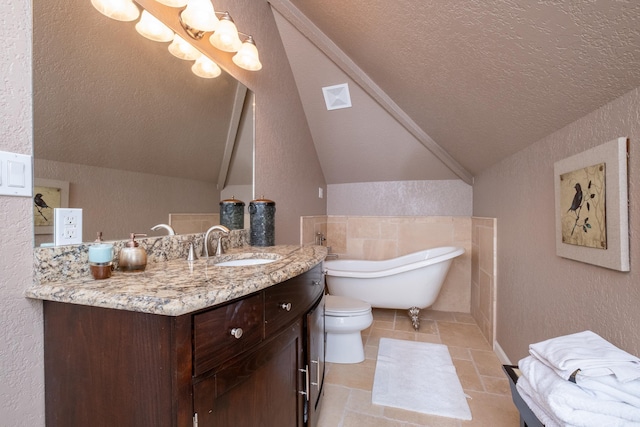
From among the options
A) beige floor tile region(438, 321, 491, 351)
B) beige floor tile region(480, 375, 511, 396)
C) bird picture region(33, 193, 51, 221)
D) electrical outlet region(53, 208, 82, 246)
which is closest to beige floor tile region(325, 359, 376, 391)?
beige floor tile region(480, 375, 511, 396)

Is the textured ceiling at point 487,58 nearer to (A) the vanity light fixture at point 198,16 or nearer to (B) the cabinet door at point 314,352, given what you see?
(A) the vanity light fixture at point 198,16

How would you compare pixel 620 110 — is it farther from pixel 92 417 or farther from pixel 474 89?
pixel 92 417

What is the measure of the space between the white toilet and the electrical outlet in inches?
57.9

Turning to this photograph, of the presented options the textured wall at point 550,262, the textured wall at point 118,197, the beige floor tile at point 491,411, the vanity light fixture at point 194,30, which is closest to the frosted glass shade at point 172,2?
the vanity light fixture at point 194,30

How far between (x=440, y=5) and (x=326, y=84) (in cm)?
129

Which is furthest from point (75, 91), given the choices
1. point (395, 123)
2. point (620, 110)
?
point (395, 123)

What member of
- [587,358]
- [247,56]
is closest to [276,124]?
[247,56]

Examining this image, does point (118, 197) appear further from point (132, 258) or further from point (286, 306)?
point (286, 306)

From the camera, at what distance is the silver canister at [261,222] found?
1.67m

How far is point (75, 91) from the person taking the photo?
925 mm

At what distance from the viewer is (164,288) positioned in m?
0.73

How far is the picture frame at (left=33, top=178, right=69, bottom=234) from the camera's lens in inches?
31.3

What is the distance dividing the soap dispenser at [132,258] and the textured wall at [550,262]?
161cm

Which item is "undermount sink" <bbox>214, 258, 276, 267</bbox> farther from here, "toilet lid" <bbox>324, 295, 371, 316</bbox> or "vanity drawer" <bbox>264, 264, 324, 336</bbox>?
"toilet lid" <bbox>324, 295, 371, 316</bbox>
